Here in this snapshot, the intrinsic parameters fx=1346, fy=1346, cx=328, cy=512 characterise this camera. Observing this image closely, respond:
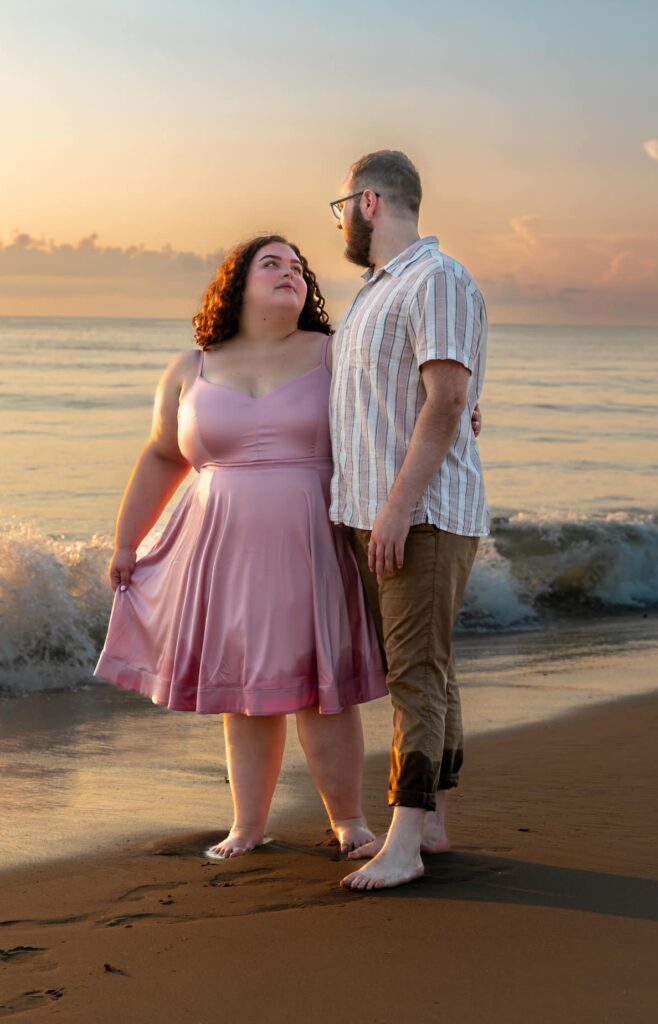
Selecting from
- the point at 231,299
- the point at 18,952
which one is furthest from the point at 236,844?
the point at 231,299

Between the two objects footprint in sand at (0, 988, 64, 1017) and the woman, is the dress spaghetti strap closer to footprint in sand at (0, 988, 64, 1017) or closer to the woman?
the woman

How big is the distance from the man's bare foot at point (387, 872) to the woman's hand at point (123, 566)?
3.88ft

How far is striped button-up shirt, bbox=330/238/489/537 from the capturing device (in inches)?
134

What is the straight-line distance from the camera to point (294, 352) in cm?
391

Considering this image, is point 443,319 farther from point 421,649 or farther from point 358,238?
point 421,649

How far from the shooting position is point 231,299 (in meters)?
3.95

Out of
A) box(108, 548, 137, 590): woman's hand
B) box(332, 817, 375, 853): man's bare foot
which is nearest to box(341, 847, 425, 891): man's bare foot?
box(332, 817, 375, 853): man's bare foot

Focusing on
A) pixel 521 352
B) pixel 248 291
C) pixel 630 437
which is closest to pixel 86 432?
pixel 630 437

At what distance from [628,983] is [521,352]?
1725 inches

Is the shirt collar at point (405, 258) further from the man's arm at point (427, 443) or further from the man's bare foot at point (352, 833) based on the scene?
the man's bare foot at point (352, 833)

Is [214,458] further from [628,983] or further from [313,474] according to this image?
[628,983]

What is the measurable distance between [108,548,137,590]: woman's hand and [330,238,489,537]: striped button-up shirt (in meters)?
0.83

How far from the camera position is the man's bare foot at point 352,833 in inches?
154

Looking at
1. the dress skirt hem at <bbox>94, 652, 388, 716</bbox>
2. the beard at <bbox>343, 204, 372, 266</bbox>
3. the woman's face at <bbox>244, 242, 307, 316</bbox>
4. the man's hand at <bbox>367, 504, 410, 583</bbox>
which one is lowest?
the dress skirt hem at <bbox>94, 652, 388, 716</bbox>
